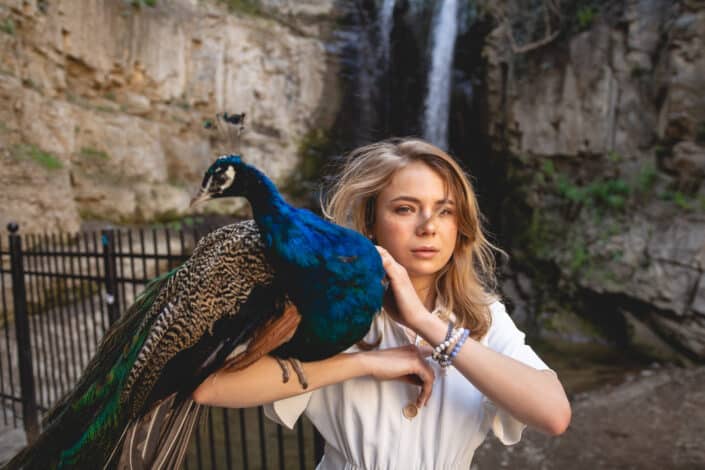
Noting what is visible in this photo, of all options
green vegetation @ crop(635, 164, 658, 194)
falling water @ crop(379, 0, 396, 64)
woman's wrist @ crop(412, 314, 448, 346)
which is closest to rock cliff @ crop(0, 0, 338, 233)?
falling water @ crop(379, 0, 396, 64)

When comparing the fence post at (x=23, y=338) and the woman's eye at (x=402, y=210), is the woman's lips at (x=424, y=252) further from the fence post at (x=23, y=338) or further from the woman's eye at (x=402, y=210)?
the fence post at (x=23, y=338)

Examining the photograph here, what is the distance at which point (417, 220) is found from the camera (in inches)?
49.1

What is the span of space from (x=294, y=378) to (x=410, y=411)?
0.30 m

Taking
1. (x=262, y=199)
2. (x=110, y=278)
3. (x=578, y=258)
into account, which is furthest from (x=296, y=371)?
(x=578, y=258)

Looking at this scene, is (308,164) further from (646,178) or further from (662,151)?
(662,151)

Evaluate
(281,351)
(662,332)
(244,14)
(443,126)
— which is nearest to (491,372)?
(281,351)

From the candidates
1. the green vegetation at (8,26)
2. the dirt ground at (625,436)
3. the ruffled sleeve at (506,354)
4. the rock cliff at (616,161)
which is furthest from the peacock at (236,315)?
the rock cliff at (616,161)

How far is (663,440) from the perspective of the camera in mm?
4355

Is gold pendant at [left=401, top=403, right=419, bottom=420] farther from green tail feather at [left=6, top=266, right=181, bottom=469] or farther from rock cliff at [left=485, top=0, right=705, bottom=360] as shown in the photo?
rock cliff at [left=485, top=0, right=705, bottom=360]

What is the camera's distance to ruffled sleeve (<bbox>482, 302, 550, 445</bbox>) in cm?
117

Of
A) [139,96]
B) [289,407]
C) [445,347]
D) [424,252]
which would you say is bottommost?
[289,407]

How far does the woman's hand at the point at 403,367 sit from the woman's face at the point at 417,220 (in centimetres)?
22

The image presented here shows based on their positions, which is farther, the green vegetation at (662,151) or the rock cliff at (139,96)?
the green vegetation at (662,151)

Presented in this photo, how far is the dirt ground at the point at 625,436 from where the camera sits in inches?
156
